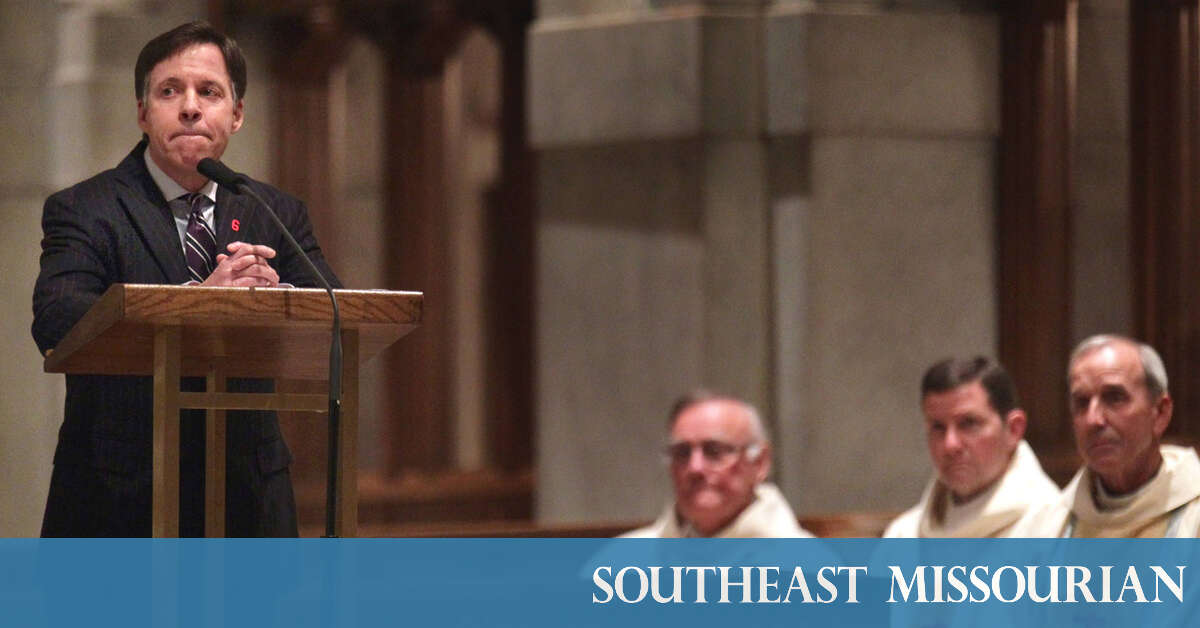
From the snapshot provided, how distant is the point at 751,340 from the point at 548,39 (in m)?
1.50

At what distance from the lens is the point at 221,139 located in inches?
137

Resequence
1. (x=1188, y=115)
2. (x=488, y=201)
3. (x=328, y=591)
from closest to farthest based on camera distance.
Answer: (x=328, y=591)
(x=1188, y=115)
(x=488, y=201)

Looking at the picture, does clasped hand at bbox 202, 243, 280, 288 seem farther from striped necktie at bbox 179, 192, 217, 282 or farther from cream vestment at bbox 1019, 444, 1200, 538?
cream vestment at bbox 1019, 444, 1200, 538

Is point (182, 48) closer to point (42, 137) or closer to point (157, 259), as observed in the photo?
point (157, 259)

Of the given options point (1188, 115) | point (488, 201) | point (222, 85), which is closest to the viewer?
point (222, 85)

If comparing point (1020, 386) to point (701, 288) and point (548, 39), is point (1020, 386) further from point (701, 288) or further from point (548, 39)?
point (548, 39)

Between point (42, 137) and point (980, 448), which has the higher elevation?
point (42, 137)

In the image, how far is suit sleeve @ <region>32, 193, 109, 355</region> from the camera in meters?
3.36

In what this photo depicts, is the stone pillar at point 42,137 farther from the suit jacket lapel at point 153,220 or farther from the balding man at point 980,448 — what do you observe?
the suit jacket lapel at point 153,220

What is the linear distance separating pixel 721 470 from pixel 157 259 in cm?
263

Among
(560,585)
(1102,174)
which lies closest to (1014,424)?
(1102,174)

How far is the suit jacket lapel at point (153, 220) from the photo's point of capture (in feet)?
11.5

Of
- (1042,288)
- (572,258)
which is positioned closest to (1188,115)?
(1042,288)

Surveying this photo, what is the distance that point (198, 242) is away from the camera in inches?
140
